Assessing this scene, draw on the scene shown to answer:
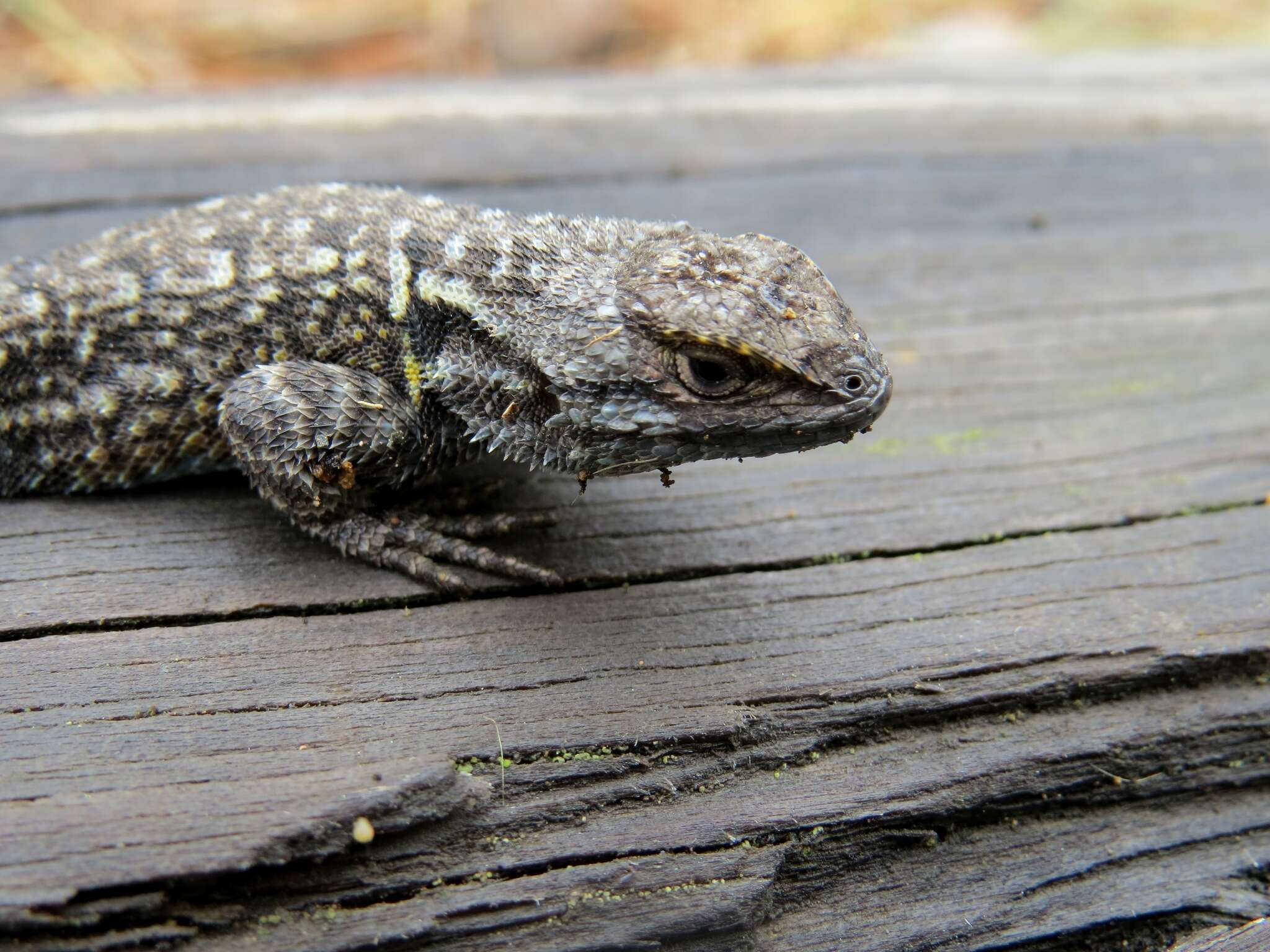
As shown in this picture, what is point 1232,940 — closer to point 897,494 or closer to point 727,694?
point 727,694

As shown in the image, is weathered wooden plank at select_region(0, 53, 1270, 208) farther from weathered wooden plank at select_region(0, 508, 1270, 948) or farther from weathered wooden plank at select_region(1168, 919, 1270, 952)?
weathered wooden plank at select_region(1168, 919, 1270, 952)

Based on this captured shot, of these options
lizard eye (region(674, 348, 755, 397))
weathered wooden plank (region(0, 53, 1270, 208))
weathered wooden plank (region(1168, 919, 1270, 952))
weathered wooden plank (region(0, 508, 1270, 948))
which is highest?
weathered wooden plank (region(0, 53, 1270, 208))

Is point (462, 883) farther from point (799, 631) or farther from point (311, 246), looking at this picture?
point (311, 246)

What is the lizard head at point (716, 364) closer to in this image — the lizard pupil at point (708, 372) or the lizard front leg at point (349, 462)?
the lizard pupil at point (708, 372)

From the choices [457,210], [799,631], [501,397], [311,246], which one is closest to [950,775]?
[799,631]

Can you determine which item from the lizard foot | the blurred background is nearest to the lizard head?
the lizard foot

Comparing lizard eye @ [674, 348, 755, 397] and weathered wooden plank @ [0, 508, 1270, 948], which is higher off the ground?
lizard eye @ [674, 348, 755, 397]
